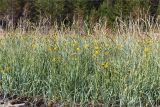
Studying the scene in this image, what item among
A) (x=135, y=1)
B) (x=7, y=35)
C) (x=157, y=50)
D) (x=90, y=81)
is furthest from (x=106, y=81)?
(x=135, y=1)

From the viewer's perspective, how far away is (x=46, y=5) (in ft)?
61.7

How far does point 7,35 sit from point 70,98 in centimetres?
275

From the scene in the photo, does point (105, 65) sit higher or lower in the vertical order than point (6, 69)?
higher

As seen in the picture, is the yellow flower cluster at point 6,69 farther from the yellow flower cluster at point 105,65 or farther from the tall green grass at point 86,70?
the yellow flower cluster at point 105,65

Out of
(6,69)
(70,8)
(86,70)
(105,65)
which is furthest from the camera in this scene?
(70,8)

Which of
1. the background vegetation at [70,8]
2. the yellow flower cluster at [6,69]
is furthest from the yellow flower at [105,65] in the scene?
the background vegetation at [70,8]

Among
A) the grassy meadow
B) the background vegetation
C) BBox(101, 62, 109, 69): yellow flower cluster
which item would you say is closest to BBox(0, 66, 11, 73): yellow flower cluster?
the grassy meadow

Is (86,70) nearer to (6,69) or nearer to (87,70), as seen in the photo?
(87,70)

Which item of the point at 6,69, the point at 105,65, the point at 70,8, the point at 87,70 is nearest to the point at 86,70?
the point at 87,70

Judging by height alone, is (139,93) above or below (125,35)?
below

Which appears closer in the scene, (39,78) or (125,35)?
(39,78)

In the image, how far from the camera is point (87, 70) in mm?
5375

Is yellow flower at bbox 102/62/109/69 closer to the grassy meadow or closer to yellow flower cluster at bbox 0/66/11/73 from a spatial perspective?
the grassy meadow

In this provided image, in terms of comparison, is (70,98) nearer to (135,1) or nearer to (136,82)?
(136,82)
